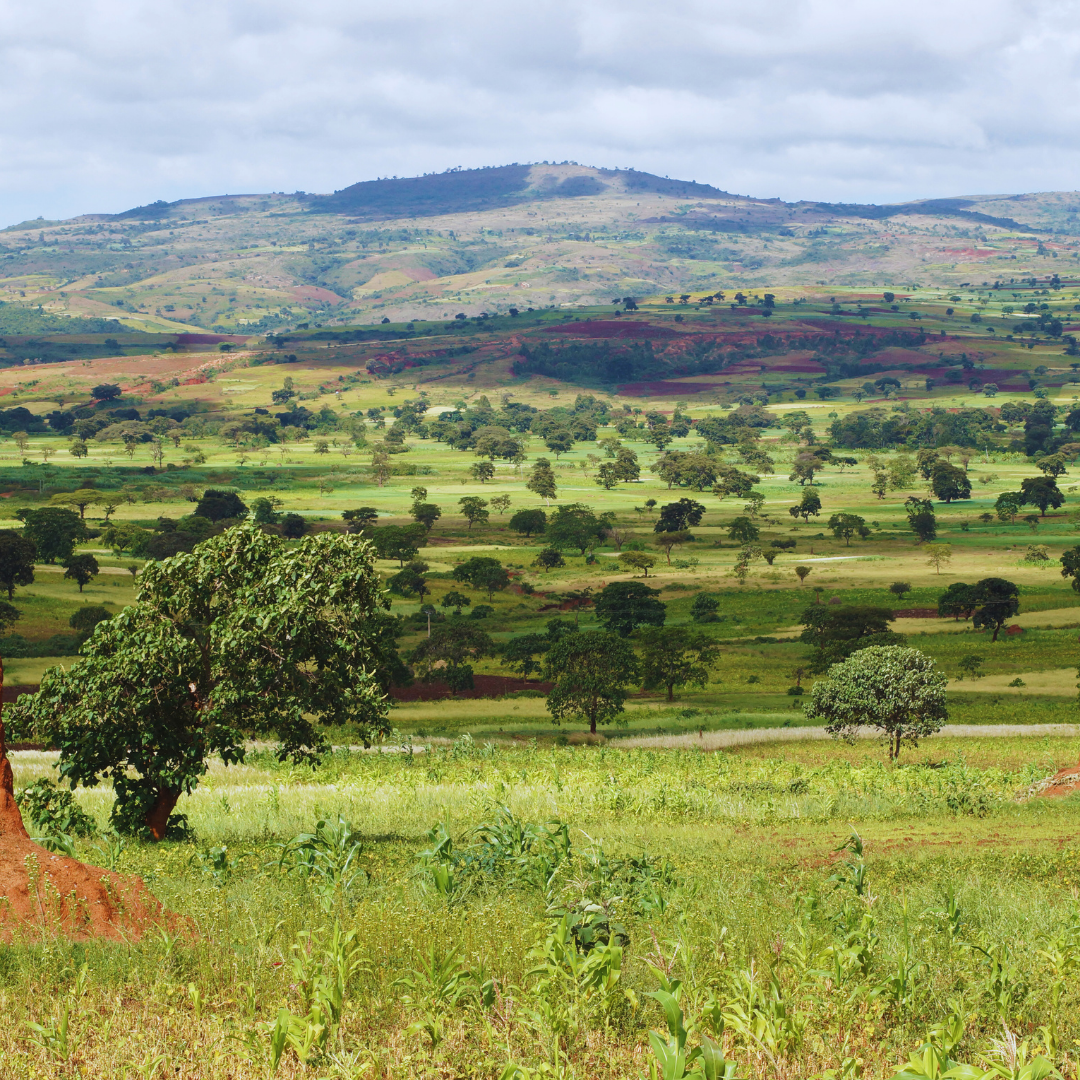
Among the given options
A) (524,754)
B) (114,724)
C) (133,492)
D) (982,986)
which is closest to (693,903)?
(982,986)

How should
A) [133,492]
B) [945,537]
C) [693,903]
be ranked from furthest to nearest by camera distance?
[133,492]
[945,537]
[693,903]

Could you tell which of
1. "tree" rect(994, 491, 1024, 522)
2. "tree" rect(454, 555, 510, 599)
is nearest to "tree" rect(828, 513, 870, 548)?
"tree" rect(994, 491, 1024, 522)

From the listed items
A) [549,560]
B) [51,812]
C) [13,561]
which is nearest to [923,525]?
[549,560]

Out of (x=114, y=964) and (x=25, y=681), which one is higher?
(x=114, y=964)

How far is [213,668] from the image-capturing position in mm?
21969

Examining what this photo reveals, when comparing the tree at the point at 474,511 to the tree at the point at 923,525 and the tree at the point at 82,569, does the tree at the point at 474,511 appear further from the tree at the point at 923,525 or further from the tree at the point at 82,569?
the tree at the point at 923,525

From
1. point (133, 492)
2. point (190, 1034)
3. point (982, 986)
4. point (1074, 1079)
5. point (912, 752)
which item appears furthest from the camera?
point (133, 492)

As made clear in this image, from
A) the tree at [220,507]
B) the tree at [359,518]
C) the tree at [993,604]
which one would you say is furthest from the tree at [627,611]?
the tree at [220,507]

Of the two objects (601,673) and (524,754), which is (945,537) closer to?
(601,673)

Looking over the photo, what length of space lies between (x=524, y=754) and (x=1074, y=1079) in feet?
122

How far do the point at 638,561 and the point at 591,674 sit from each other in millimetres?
81387

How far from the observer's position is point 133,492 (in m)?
191

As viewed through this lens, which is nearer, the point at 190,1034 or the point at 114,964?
the point at 190,1034

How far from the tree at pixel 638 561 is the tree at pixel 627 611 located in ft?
98.3
